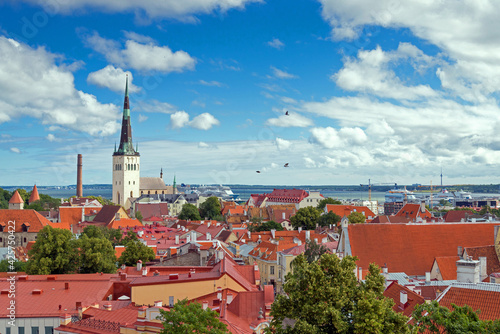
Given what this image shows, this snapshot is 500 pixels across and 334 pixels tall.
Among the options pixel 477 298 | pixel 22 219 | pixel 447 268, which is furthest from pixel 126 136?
pixel 477 298

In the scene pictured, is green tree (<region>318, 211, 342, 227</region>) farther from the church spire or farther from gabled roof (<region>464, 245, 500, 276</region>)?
the church spire

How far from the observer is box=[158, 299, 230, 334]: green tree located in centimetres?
1802

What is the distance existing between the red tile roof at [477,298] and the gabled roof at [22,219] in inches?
2771

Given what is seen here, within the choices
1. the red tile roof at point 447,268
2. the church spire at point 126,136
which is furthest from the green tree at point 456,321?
the church spire at point 126,136

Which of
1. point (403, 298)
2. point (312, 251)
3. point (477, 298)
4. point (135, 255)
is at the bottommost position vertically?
point (135, 255)

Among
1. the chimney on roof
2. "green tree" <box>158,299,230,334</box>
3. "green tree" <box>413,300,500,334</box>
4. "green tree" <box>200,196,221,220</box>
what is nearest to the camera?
"green tree" <box>413,300,500,334</box>

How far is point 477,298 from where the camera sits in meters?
23.9

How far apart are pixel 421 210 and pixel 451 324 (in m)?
91.1

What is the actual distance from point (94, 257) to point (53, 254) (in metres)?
3.36

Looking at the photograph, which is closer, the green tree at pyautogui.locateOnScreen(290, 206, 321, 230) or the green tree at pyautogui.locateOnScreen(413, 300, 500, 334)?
the green tree at pyautogui.locateOnScreen(413, 300, 500, 334)

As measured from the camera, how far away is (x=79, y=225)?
98.2m

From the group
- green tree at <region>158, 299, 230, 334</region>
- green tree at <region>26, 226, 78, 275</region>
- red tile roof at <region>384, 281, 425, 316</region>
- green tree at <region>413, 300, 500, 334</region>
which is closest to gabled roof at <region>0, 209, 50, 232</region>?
green tree at <region>26, 226, 78, 275</region>

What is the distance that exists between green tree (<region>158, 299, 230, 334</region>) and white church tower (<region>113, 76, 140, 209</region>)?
167606 mm

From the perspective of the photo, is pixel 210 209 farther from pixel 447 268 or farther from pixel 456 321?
pixel 456 321
